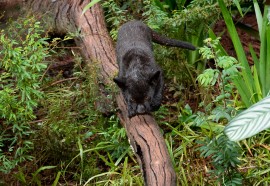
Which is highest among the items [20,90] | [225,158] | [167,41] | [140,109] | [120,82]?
[20,90]

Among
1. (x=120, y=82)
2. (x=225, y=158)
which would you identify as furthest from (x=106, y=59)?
(x=225, y=158)

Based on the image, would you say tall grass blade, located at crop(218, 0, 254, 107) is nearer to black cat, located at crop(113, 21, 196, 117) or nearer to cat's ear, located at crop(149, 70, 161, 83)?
black cat, located at crop(113, 21, 196, 117)

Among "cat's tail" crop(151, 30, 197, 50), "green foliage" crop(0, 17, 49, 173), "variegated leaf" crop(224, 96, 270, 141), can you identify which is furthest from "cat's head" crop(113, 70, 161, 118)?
"variegated leaf" crop(224, 96, 270, 141)

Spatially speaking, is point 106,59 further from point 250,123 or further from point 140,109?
point 250,123

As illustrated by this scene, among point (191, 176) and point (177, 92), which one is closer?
point (191, 176)

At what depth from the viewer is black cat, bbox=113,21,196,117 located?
15.1 feet

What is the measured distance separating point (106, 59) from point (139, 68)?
2.00ft

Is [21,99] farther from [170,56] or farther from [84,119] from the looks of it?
[170,56]

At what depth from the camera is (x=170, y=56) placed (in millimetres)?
5820

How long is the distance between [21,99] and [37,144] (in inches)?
23.3

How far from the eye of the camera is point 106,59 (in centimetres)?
529

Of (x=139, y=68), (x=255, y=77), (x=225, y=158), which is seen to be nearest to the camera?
(x=225, y=158)

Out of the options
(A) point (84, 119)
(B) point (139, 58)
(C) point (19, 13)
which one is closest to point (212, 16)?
(B) point (139, 58)

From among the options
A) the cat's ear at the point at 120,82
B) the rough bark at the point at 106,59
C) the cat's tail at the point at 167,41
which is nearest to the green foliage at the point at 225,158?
the rough bark at the point at 106,59
